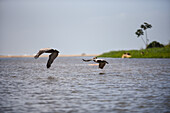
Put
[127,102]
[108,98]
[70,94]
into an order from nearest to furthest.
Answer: [127,102] < [108,98] < [70,94]

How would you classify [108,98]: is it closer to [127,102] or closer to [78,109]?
[127,102]

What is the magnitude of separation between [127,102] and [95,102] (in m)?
1.55

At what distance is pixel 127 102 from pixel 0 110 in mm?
5943

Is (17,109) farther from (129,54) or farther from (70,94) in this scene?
(129,54)

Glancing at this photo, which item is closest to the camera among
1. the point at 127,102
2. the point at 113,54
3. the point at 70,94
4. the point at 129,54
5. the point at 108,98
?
the point at 127,102

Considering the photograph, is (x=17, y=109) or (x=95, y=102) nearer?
(x=17, y=109)

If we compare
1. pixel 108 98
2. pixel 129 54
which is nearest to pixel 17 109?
pixel 108 98

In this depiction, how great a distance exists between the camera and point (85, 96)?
1650 cm

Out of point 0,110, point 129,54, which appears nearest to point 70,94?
point 0,110

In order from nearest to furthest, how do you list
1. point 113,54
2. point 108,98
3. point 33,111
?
point 33,111
point 108,98
point 113,54

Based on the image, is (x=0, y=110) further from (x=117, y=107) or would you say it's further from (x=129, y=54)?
(x=129, y=54)

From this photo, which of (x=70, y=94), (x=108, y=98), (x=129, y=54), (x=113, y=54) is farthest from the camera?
(x=113, y=54)

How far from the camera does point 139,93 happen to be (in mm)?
17438

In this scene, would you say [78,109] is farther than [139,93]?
No
